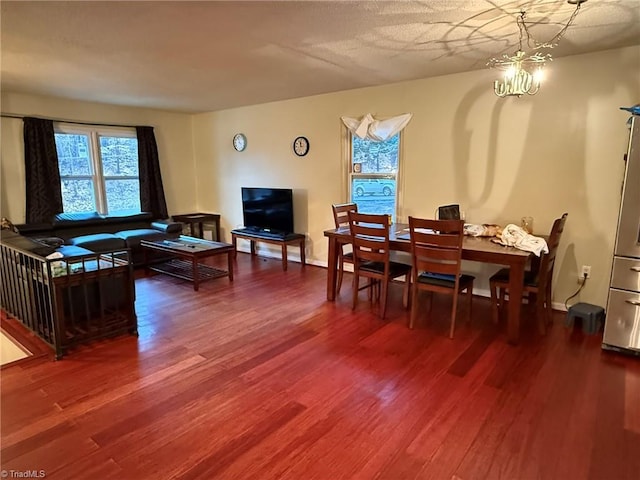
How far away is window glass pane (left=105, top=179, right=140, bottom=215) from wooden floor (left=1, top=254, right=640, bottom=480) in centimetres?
331

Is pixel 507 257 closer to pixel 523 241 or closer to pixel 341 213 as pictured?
pixel 523 241

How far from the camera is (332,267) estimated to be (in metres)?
4.05

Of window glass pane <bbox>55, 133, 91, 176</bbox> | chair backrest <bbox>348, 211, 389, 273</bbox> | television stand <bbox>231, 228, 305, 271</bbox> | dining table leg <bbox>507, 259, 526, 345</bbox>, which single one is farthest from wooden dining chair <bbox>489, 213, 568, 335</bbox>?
window glass pane <bbox>55, 133, 91, 176</bbox>

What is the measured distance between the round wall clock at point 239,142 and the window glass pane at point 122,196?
5.45 feet

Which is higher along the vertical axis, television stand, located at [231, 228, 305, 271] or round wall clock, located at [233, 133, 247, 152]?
round wall clock, located at [233, 133, 247, 152]

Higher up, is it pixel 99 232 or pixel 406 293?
pixel 99 232

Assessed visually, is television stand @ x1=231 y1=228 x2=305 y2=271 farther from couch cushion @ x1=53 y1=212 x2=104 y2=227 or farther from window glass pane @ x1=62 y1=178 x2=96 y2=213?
window glass pane @ x1=62 y1=178 x2=96 y2=213

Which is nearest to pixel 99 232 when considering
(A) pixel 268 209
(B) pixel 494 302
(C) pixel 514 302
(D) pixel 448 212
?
(A) pixel 268 209

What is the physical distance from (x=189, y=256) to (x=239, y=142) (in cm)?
248

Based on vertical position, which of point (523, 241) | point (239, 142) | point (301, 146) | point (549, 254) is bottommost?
point (549, 254)

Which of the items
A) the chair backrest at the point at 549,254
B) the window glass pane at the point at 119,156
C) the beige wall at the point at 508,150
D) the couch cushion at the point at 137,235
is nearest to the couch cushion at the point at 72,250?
the couch cushion at the point at 137,235

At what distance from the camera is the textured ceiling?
2387 mm

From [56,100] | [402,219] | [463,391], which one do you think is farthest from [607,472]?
[56,100]

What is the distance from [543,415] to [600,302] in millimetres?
1905
